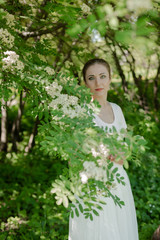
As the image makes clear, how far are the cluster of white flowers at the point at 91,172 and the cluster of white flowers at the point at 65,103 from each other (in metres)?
0.34

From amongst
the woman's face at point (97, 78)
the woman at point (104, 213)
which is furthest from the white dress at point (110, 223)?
the woman's face at point (97, 78)

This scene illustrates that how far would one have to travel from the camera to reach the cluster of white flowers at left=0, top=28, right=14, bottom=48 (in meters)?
1.88

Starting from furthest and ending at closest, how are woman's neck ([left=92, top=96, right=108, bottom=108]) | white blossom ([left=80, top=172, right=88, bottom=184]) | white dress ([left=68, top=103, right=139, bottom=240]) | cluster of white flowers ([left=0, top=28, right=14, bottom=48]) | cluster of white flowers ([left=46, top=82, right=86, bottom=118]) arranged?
woman's neck ([left=92, top=96, right=108, bottom=108])
white dress ([left=68, top=103, right=139, bottom=240])
cluster of white flowers ([left=0, top=28, right=14, bottom=48])
cluster of white flowers ([left=46, top=82, right=86, bottom=118])
white blossom ([left=80, top=172, right=88, bottom=184])

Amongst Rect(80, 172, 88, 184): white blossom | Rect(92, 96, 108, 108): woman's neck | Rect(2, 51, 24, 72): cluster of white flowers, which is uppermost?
Rect(2, 51, 24, 72): cluster of white flowers

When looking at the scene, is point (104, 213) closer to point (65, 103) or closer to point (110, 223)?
point (110, 223)

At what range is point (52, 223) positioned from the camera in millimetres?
3389

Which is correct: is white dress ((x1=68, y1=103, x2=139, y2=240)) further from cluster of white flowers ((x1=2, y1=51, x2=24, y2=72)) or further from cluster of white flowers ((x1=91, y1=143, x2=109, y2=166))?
cluster of white flowers ((x1=2, y1=51, x2=24, y2=72))

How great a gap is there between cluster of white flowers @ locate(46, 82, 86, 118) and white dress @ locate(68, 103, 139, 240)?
45 cm

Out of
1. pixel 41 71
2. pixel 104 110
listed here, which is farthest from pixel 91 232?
pixel 41 71

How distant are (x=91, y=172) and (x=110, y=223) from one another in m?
0.93

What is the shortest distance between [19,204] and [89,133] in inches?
115

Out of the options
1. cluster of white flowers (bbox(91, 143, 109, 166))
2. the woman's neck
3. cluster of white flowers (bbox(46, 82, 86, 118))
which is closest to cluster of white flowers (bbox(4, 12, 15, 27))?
cluster of white flowers (bbox(46, 82, 86, 118))

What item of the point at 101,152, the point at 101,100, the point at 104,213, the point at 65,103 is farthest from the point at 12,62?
the point at 104,213

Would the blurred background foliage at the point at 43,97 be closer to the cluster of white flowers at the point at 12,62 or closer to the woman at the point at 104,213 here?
the cluster of white flowers at the point at 12,62
